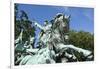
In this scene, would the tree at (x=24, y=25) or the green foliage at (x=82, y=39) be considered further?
the green foliage at (x=82, y=39)

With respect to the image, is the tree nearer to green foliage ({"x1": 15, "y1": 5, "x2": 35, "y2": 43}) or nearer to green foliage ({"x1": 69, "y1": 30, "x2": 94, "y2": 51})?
green foliage ({"x1": 15, "y1": 5, "x2": 35, "y2": 43})

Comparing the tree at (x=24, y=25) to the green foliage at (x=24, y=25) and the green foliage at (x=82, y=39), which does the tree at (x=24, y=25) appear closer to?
the green foliage at (x=24, y=25)

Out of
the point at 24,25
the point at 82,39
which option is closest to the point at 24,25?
the point at 24,25

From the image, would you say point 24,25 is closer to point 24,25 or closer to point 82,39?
point 24,25

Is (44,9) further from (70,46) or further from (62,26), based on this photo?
(70,46)

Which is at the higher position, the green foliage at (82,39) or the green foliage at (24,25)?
the green foliage at (24,25)

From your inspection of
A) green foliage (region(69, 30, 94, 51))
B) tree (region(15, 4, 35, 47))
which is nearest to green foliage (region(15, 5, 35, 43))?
tree (region(15, 4, 35, 47))

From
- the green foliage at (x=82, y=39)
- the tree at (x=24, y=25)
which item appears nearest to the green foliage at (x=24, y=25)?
the tree at (x=24, y=25)

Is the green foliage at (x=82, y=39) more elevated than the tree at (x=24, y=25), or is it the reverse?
the tree at (x=24, y=25)

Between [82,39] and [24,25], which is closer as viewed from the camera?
[24,25]

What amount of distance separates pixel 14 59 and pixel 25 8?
1.56 feet

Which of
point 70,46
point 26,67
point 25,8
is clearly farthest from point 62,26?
point 26,67

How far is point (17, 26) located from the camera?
188 cm
